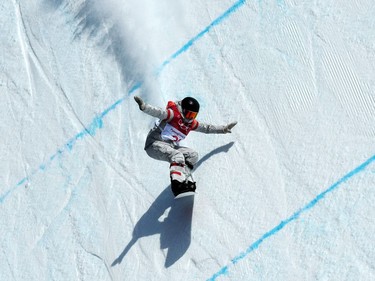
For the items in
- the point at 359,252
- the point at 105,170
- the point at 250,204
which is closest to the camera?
the point at 359,252

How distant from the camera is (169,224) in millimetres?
5531

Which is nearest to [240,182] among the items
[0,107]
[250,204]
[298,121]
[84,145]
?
[250,204]

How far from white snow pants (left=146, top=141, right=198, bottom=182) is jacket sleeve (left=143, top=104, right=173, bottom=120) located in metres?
0.26

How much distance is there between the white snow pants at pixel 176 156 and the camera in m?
5.11

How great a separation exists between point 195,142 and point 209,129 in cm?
43

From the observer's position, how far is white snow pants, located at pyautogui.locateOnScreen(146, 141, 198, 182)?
16.8 feet

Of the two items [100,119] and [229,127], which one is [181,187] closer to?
[229,127]

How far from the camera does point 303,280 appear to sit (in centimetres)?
487

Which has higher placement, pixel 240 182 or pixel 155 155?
pixel 155 155

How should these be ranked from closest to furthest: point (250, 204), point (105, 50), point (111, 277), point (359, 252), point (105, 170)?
1. point (359, 252)
2. point (250, 204)
3. point (111, 277)
4. point (105, 170)
5. point (105, 50)

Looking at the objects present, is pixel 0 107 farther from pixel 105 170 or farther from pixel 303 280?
pixel 303 280

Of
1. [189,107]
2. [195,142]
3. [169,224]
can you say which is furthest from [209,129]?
[169,224]

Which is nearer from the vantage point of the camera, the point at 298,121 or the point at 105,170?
the point at 298,121

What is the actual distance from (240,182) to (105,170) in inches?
52.6
